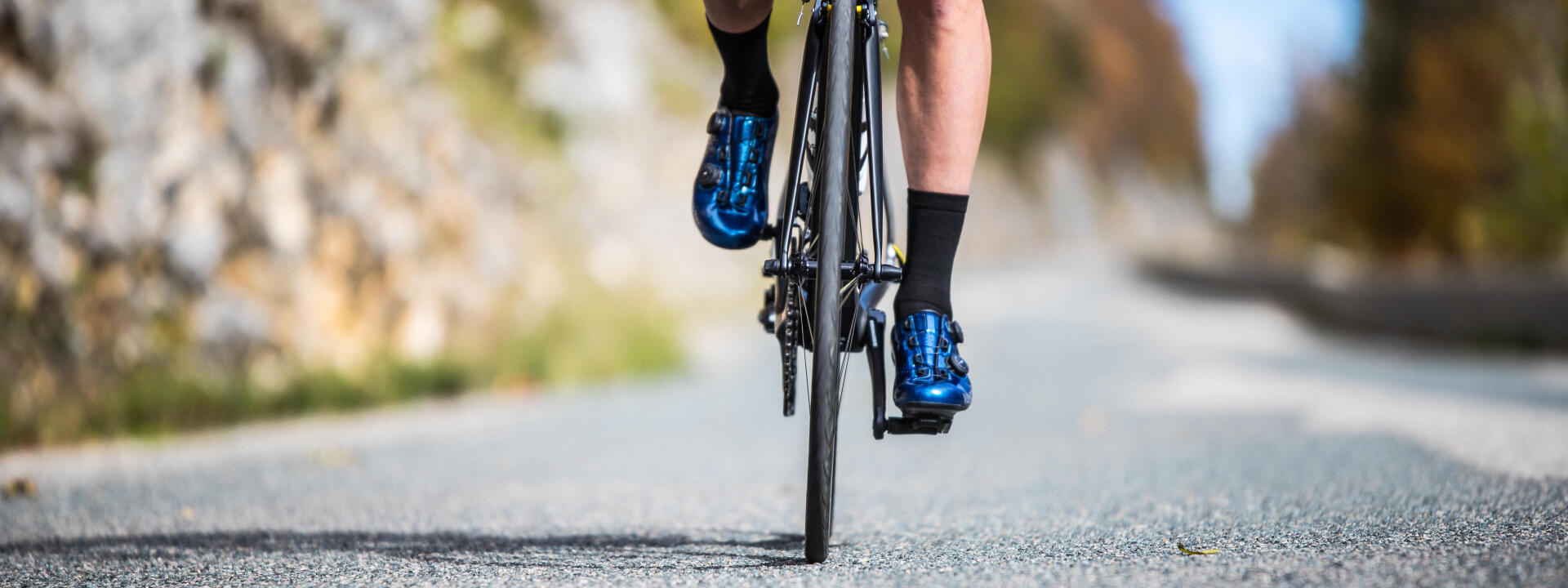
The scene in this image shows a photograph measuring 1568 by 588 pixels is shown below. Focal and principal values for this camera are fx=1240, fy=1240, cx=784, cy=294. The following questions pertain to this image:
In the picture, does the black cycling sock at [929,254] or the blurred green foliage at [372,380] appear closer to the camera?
the black cycling sock at [929,254]

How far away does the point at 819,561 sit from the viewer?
218 cm

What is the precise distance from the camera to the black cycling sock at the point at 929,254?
2.37 m

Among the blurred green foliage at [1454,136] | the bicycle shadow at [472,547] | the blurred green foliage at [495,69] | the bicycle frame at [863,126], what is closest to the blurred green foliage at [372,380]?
the blurred green foliage at [495,69]

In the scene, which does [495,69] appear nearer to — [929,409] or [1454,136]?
[929,409]

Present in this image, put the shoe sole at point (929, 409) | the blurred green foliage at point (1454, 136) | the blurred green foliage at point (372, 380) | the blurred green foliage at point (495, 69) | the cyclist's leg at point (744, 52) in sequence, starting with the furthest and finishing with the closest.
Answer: the blurred green foliage at point (1454, 136)
the blurred green foliage at point (495, 69)
the blurred green foliage at point (372, 380)
the cyclist's leg at point (744, 52)
the shoe sole at point (929, 409)

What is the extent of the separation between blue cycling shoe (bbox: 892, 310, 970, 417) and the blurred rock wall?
3647mm

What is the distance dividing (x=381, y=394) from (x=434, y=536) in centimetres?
349

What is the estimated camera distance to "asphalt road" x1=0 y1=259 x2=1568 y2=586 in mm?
2137

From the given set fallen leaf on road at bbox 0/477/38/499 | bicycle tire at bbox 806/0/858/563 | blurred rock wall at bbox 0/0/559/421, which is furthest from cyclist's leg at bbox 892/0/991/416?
blurred rock wall at bbox 0/0/559/421

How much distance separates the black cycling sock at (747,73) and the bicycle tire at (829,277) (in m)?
0.35

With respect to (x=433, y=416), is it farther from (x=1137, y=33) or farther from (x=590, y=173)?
(x=1137, y=33)

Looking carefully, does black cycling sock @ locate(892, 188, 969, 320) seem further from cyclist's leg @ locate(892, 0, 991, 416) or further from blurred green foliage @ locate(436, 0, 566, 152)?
blurred green foliage @ locate(436, 0, 566, 152)

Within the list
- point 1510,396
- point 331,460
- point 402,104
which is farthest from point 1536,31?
point 331,460

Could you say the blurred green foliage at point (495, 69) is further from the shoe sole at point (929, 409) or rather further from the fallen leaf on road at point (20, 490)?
the shoe sole at point (929, 409)
